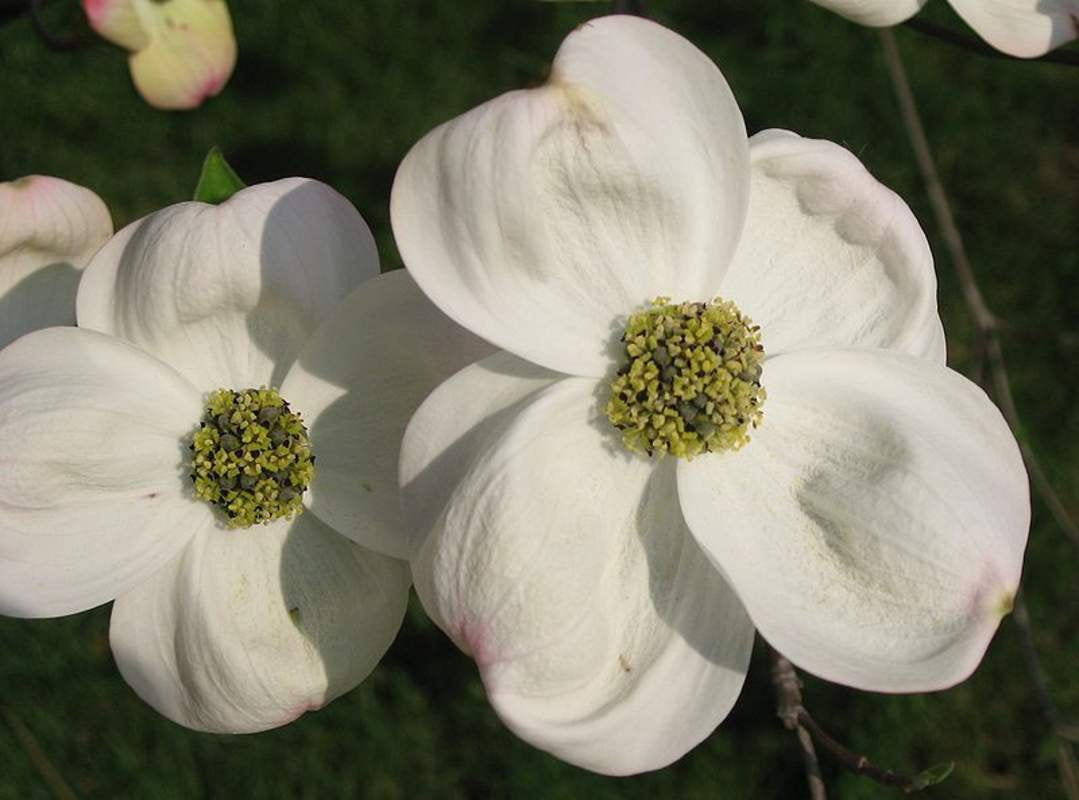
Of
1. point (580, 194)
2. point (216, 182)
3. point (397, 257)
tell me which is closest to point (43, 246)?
point (216, 182)

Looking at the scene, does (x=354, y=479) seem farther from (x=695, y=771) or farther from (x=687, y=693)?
(x=695, y=771)

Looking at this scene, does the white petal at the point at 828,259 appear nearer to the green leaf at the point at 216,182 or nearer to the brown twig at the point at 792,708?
the brown twig at the point at 792,708

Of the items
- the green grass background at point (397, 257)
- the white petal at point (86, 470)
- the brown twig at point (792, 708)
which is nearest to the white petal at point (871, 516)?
the brown twig at point (792, 708)

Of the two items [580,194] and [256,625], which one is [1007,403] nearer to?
[580,194]

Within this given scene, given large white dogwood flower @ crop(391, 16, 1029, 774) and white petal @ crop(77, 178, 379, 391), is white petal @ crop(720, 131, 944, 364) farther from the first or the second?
white petal @ crop(77, 178, 379, 391)

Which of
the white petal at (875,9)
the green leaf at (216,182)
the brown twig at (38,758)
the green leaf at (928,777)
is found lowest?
the brown twig at (38,758)
